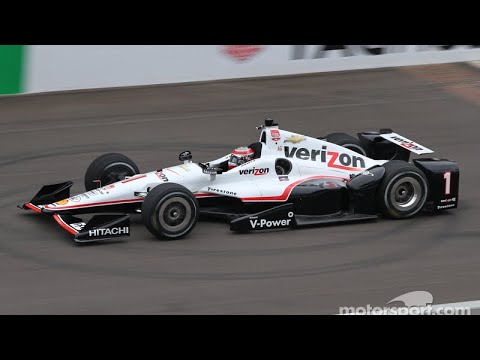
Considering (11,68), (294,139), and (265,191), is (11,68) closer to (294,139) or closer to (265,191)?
(294,139)

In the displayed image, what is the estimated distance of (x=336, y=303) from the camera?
1079cm

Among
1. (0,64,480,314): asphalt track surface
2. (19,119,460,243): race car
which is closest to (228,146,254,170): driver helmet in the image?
(19,119,460,243): race car

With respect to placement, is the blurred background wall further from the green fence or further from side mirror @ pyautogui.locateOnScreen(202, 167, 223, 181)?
side mirror @ pyautogui.locateOnScreen(202, 167, 223, 181)

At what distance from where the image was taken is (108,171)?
13820 mm

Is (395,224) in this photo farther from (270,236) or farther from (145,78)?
(145,78)

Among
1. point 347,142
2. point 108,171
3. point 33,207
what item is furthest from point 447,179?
point 33,207

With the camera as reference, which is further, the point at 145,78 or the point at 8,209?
the point at 145,78

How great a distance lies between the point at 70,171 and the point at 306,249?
533cm

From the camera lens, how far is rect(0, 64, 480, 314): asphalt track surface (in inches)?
434

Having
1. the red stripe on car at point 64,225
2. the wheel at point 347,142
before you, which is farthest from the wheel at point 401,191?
the red stripe on car at point 64,225

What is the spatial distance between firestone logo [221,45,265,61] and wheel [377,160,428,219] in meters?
8.52

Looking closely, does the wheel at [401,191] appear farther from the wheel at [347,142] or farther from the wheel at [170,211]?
the wheel at [170,211]

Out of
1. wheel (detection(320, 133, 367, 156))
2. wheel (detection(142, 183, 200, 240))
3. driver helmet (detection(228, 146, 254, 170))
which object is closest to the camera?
wheel (detection(142, 183, 200, 240))

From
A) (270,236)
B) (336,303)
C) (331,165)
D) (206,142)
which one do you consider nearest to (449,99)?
(206,142)
